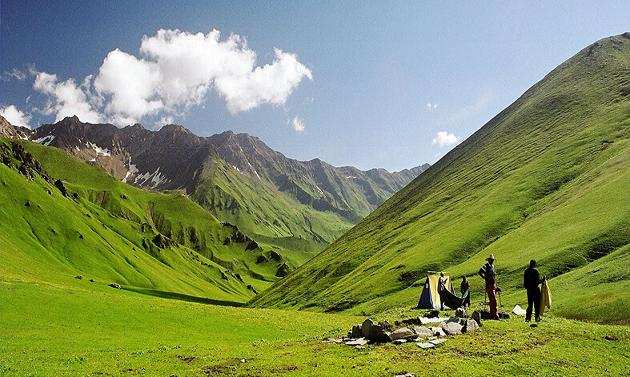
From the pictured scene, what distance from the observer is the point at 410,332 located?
103 ft

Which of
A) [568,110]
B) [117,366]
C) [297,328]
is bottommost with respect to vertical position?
[297,328]

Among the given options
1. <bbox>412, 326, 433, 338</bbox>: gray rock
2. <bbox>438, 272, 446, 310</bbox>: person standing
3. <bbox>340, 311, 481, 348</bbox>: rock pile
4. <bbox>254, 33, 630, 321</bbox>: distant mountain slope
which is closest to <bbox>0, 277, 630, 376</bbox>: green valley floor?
<bbox>340, 311, 481, 348</bbox>: rock pile

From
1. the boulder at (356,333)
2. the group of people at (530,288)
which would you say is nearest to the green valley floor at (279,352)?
the group of people at (530,288)

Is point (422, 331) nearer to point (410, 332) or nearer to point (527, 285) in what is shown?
point (410, 332)

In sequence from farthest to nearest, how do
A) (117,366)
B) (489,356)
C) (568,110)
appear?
(568,110) < (117,366) < (489,356)

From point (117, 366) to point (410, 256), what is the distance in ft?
303

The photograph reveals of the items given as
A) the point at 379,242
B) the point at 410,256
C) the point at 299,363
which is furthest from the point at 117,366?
the point at 379,242

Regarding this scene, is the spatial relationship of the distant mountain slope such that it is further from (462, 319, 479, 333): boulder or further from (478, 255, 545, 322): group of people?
(462, 319, 479, 333): boulder

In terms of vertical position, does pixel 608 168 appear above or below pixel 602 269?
above

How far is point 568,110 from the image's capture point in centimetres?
19938

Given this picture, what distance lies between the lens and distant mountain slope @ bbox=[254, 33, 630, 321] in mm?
72500

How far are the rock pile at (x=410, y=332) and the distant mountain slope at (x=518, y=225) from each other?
2037 cm

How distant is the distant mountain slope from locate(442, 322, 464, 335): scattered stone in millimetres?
20740

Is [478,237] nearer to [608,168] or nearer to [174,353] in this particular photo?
[608,168]
